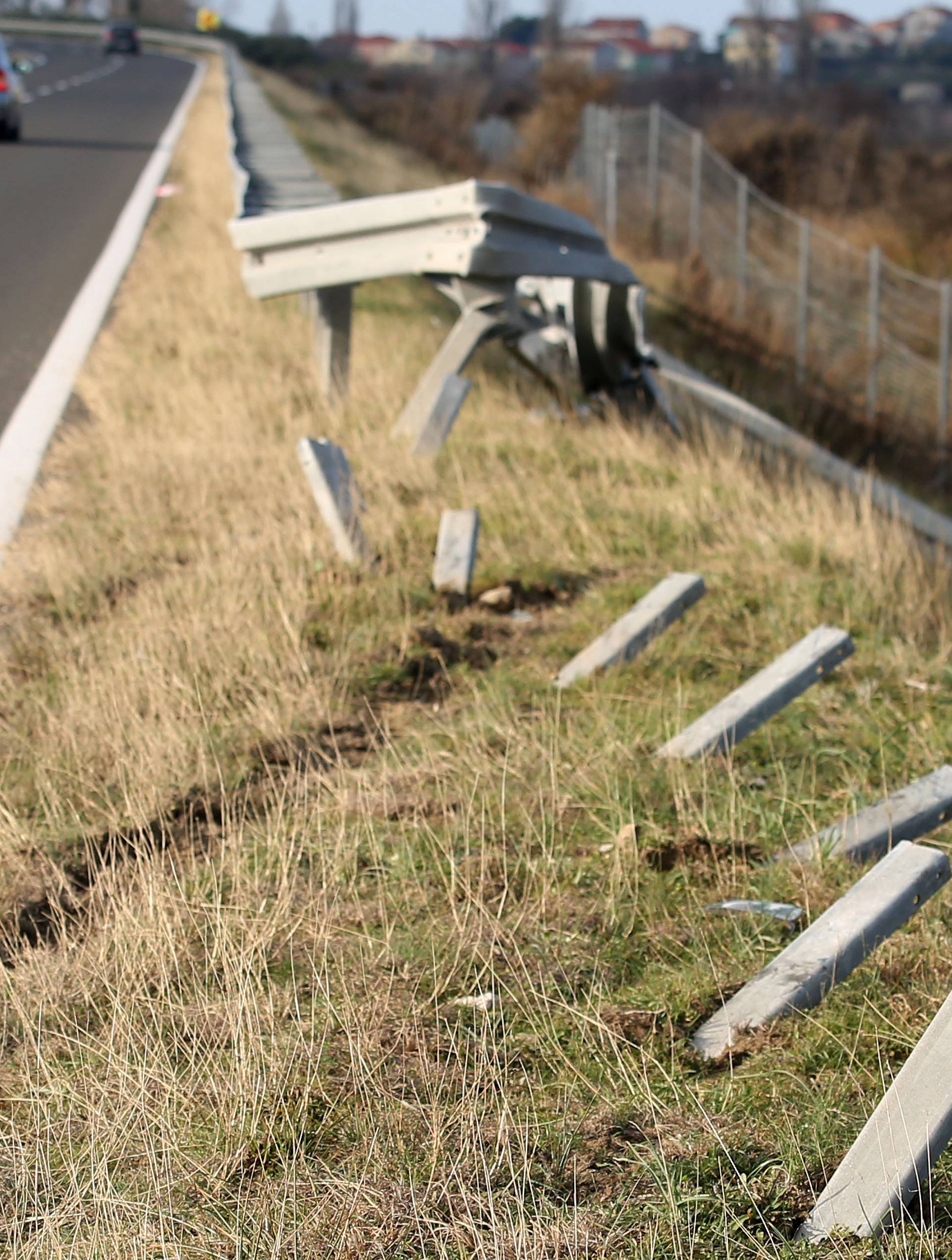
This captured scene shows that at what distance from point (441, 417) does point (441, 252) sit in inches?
30.9

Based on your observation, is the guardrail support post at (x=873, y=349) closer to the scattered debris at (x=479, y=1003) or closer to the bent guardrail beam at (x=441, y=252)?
the bent guardrail beam at (x=441, y=252)

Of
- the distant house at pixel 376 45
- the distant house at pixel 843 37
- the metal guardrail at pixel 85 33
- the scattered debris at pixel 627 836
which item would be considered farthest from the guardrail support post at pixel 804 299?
the distant house at pixel 376 45

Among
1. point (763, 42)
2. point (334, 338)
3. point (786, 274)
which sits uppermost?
point (763, 42)

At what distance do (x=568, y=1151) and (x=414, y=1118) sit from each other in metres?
0.26

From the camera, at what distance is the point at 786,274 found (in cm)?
2094

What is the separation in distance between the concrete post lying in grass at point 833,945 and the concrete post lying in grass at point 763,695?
874 millimetres

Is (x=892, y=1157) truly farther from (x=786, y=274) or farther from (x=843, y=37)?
(x=843, y=37)

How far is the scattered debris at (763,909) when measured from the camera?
2.93 m

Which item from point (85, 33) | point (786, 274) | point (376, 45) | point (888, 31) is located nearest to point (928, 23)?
point (888, 31)

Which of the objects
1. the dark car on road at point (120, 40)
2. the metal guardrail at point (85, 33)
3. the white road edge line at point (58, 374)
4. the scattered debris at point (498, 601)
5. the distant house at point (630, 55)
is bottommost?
the scattered debris at point (498, 601)

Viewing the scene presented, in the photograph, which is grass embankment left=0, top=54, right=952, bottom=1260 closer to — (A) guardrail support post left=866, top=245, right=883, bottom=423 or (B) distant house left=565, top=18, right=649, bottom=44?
(A) guardrail support post left=866, top=245, right=883, bottom=423

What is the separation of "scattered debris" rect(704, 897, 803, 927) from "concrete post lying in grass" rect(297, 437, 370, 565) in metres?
2.32

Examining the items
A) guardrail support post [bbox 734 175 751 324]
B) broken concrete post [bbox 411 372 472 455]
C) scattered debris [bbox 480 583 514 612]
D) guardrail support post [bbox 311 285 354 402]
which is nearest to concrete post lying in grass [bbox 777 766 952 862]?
scattered debris [bbox 480 583 514 612]

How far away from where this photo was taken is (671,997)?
2.68 metres
